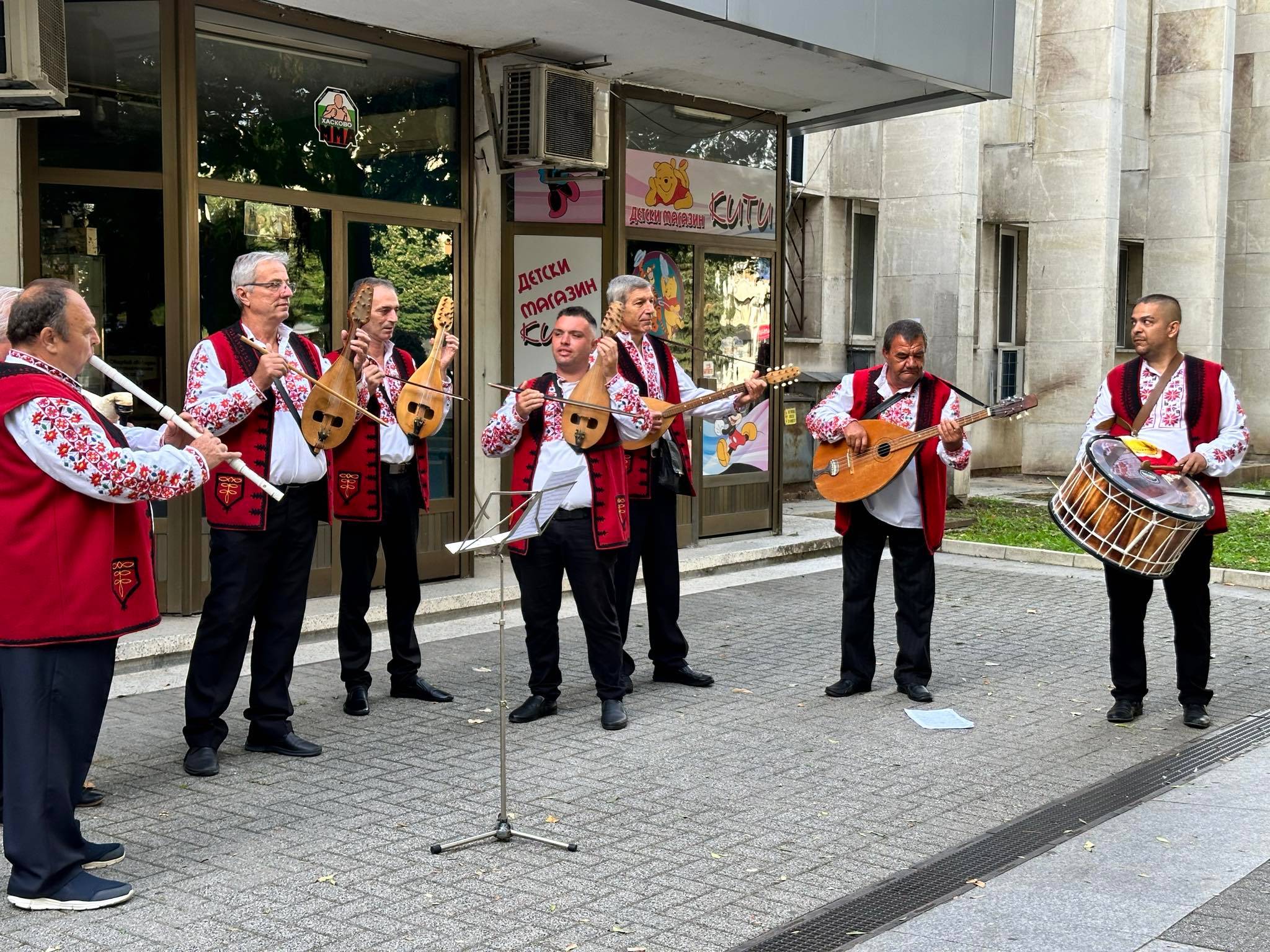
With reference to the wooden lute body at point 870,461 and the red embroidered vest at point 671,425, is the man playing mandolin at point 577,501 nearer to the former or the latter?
the red embroidered vest at point 671,425

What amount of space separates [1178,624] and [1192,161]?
52.1 ft

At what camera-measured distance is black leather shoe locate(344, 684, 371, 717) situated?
7086 mm

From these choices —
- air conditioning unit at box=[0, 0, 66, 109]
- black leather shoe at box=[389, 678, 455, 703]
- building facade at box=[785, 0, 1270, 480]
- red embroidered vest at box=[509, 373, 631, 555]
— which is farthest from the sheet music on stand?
building facade at box=[785, 0, 1270, 480]

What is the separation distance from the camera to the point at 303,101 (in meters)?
9.26

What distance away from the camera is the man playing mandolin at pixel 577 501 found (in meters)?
6.80

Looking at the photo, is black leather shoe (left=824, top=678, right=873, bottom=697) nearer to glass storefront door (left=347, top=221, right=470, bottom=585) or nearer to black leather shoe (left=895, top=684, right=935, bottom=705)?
black leather shoe (left=895, top=684, right=935, bottom=705)

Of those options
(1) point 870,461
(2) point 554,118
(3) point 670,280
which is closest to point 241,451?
(1) point 870,461

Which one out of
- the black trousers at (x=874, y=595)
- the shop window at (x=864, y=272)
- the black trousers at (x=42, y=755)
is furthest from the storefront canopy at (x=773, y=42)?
the black trousers at (x=42, y=755)

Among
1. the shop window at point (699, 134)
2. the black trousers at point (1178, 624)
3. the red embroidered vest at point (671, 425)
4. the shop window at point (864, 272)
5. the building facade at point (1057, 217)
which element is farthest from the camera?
the shop window at point (864, 272)

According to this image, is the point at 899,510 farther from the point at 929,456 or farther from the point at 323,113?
the point at 323,113

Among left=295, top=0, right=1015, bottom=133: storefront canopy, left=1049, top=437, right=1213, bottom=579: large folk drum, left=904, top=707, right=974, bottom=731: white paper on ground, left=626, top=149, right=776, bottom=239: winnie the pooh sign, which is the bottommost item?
left=904, top=707, right=974, bottom=731: white paper on ground

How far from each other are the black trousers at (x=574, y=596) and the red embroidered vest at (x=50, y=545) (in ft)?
8.26

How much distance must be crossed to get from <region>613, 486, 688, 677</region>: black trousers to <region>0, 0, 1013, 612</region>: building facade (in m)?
1.94

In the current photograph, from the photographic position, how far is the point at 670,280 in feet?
39.5
